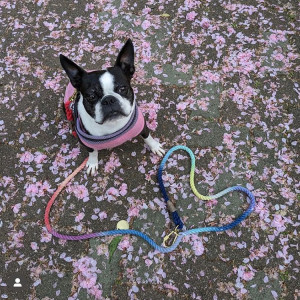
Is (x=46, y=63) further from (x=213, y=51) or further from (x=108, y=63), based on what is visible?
(x=213, y=51)

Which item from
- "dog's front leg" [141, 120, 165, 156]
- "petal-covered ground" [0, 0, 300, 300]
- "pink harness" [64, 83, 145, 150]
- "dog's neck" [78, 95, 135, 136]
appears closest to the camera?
"dog's neck" [78, 95, 135, 136]

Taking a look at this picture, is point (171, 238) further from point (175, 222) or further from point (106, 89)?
point (106, 89)

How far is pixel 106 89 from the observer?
10.2 feet

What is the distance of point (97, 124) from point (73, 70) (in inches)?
23.4

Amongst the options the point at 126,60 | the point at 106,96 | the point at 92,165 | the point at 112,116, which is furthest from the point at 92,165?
the point at 126,60

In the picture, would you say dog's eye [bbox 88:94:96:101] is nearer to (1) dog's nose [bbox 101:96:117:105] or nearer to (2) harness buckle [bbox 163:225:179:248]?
(1) dog's nose [bbox 101:96:117:105]

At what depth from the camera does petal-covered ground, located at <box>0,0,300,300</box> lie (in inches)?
143

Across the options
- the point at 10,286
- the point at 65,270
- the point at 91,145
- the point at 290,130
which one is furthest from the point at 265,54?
the point at 10,286

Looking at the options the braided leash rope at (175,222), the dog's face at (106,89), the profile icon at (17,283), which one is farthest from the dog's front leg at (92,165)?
the profile icon at (17,283)

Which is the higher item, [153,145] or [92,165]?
[153,145]

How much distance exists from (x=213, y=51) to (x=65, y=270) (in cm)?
373

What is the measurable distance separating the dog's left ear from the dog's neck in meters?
0.38

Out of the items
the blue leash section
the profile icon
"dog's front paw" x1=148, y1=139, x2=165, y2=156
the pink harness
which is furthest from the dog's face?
the profile icon

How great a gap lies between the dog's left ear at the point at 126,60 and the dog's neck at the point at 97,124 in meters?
0.38
